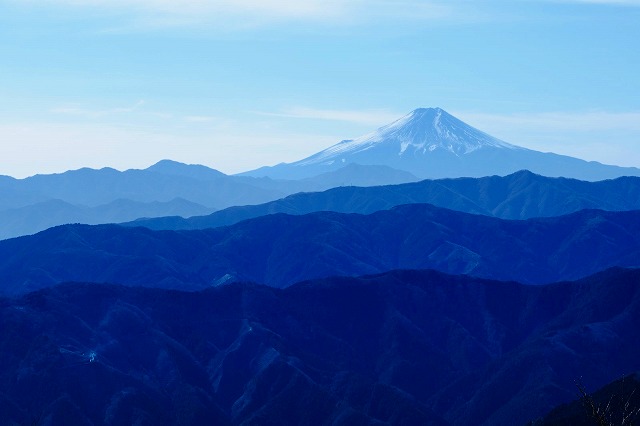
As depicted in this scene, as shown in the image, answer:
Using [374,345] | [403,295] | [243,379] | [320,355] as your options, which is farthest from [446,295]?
[243,379]

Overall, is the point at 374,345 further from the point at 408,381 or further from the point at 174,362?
the point at 174,362

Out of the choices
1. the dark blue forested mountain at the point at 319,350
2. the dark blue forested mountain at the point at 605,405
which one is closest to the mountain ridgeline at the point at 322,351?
the dark blue forested mountain at the point at 319,350

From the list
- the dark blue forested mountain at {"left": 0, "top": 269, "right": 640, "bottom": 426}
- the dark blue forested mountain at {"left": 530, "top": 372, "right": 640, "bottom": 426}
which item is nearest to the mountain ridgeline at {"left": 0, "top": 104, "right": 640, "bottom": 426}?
the dark blue forested mountain at {"left": 0, "top": 269, "right": 640, "bottom": 426}

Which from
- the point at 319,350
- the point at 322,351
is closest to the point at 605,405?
the point at 322,351

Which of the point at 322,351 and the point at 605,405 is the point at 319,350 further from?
the point at 605,405

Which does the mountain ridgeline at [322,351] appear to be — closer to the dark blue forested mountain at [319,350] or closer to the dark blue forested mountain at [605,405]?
the dark blue forested mountain at [319,350]

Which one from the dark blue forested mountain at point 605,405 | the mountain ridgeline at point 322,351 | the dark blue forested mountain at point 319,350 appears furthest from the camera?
the dark blue forested mountain at point 319,350

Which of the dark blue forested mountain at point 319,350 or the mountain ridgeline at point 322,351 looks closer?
the mountain ridgeline at point 322,351

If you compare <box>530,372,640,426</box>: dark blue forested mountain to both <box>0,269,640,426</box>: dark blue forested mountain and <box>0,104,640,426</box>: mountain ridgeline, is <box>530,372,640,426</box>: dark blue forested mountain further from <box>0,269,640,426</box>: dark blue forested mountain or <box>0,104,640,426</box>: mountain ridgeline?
<box>0,269,640,426</box>: dark blue forested mountain
